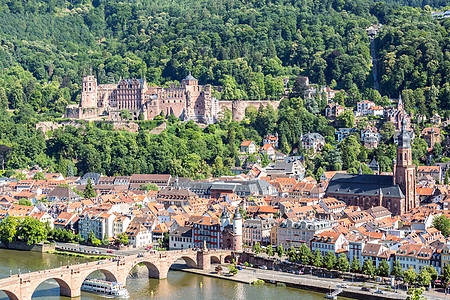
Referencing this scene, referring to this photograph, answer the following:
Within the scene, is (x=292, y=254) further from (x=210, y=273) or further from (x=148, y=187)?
(x=148, y=187)

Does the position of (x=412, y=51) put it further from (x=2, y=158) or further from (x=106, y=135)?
(x=2, y=158)

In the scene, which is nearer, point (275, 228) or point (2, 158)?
point (275, 228)

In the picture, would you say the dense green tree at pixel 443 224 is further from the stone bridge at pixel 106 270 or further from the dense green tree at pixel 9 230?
the dense green tree at pixel 9 230

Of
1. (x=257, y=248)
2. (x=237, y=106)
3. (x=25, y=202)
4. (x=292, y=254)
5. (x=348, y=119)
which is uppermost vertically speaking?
(x=237, y=106)

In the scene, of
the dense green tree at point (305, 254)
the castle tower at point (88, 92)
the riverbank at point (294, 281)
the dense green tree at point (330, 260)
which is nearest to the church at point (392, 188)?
the dense green tree at point (305, 254)

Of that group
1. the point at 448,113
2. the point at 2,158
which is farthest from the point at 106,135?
the point at 448,113

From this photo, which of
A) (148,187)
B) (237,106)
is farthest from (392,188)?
(237,106)
